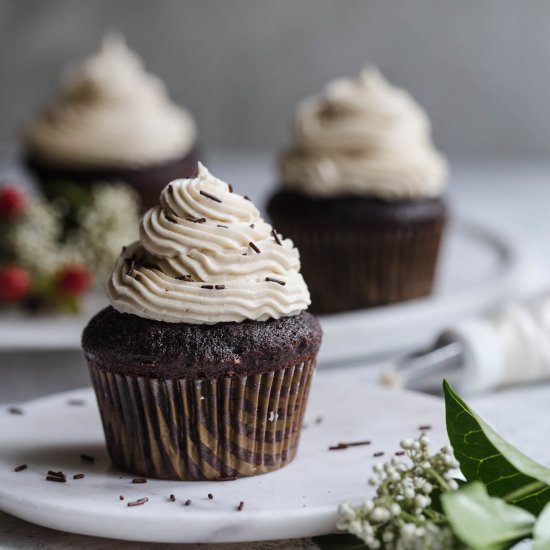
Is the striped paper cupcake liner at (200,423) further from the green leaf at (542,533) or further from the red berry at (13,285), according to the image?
the red berry at (13,285)

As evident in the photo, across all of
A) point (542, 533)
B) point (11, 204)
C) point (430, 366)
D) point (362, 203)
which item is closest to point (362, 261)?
point (362, 203)

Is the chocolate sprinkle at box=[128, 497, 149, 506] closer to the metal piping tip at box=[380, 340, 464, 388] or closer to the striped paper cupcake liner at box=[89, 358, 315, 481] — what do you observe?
the striped paper cupcake liner at box=[89, 358, 315, 481]

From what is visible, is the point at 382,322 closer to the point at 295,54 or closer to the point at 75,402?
the point at 75,402

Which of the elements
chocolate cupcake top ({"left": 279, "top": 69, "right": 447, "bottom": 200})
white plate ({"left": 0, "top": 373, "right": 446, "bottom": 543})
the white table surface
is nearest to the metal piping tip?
the white table surface

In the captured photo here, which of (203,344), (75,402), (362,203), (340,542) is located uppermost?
(362,203)

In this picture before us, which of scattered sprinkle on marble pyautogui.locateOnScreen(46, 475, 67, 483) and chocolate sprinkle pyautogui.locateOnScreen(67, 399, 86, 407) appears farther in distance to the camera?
chocolate sprinkle pyautogui.locateOnScreen(67, 399, 86, 407)
